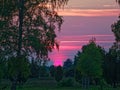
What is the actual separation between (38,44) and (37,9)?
7.86 ft

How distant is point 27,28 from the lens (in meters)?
33.6

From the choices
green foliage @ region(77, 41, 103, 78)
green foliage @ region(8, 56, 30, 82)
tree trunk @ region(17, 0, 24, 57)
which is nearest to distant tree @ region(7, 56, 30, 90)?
green foliage @ region(8, 56, 30, 82)

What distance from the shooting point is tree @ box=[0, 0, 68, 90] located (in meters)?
33.2

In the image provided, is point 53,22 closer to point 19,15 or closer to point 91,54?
point 19,15

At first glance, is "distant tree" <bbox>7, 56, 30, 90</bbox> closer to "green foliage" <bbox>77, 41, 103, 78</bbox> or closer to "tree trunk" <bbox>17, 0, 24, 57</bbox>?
"tree trunk" <bbox>17, 0, 24, 57</bbox>

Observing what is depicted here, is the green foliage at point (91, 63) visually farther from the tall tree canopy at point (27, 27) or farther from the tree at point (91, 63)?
the tall tree canopy at point (27, 27)

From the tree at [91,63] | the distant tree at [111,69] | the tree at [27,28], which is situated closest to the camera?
the tree at [27,28]

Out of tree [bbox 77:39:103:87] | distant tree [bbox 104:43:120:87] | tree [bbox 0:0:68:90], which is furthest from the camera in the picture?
distant tree [bbox 104:43:120:87]

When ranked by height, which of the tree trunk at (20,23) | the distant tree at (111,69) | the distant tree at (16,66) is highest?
the distant tree at (111,69)

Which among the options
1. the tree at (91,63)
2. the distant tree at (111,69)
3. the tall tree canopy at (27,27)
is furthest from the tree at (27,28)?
the distant tree at (111,69)

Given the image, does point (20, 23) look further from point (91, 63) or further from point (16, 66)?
point (91, 63)

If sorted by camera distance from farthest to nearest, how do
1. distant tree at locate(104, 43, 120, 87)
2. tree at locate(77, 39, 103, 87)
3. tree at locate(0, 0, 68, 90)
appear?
distant tree at locate(104, 43, 120, 87), tree at locate(77, 39, 103, 87), tree at locate(0, 0, 68, 90)

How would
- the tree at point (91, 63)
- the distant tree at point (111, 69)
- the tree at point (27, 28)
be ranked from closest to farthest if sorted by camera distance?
the tree at point (27, 28)
the tree at point (91, 63)
the distant tree at point (111, 69)

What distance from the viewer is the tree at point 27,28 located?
109 feet
